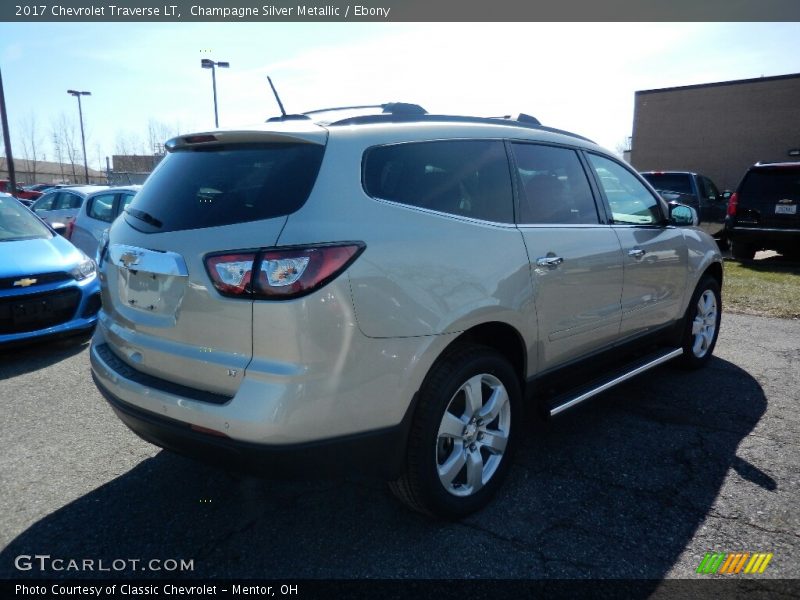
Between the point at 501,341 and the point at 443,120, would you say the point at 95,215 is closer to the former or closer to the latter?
the point at 443,120

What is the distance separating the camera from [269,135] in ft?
7.91

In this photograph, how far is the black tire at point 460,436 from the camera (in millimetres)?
2480

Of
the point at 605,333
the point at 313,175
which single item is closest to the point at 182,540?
the point at 313,175

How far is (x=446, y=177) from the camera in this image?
2.74m

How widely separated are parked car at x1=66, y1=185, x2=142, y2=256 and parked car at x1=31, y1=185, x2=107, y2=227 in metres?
2.50

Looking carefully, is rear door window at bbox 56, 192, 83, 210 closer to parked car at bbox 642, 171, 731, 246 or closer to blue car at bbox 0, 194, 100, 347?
blue car at bbox 0, 194, 100, 347

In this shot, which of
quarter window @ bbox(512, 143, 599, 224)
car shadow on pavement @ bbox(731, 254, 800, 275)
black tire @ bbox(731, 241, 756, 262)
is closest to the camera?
quarter window @ bbox(512, 143, 599, 224)

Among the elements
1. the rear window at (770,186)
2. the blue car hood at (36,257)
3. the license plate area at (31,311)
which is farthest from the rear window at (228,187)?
the rear window at (770,186)

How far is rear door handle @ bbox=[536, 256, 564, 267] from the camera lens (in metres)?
2.97

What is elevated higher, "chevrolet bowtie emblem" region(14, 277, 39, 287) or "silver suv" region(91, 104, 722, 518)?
"silver suv" region(91, 104, 722, 518)

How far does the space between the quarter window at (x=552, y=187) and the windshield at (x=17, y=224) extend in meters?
5.25

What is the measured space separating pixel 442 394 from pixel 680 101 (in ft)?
89.4

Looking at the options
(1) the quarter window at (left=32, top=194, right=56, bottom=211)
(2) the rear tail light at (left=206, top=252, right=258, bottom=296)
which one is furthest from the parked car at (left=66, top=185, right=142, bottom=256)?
(2) the rear tail light at (left=206, top=252, right=258, bottom=296)

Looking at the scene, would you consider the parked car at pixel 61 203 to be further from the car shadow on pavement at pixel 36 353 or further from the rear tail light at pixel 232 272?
the rear tail light at pixel 232 272
